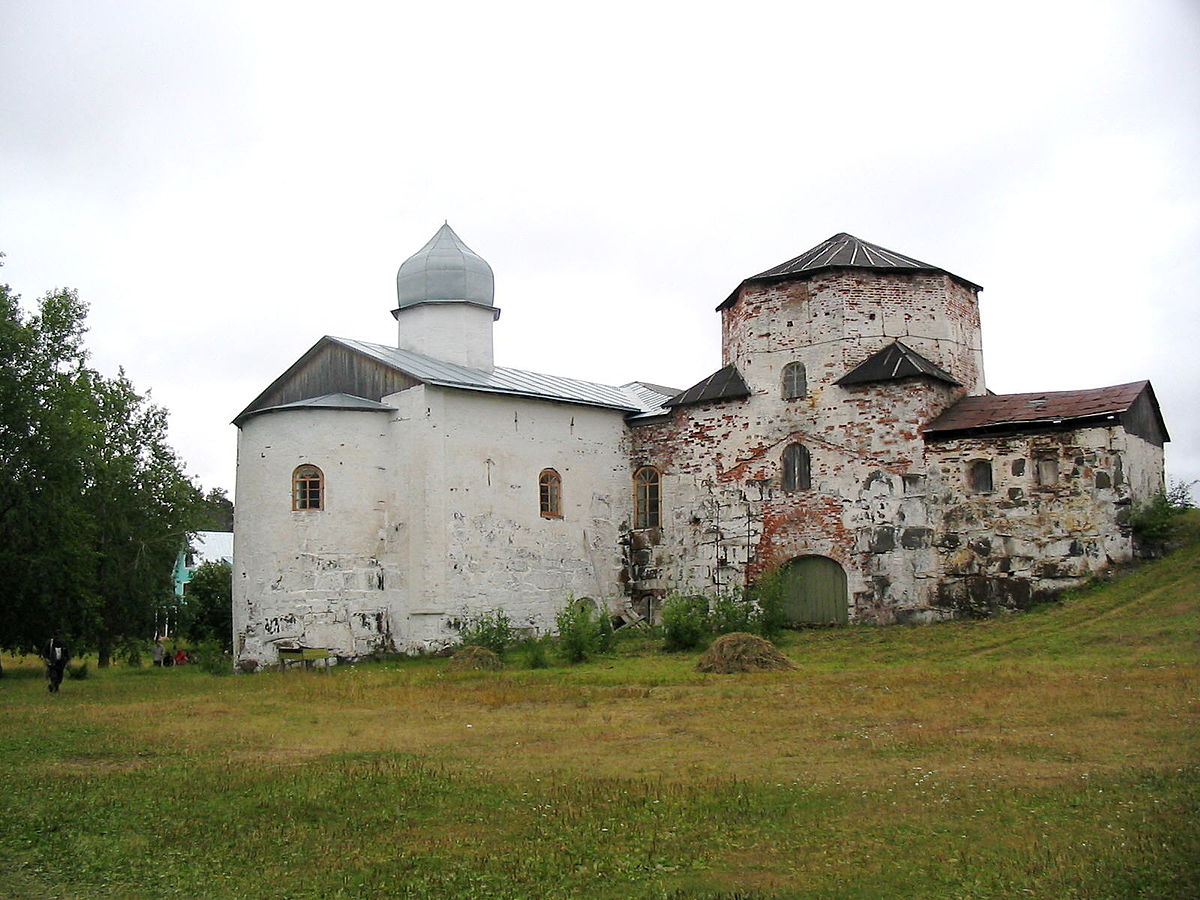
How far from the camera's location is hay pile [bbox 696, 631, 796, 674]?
1878 centimetres

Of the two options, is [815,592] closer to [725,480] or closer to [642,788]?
[725,480]

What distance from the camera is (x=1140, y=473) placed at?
24.0 m

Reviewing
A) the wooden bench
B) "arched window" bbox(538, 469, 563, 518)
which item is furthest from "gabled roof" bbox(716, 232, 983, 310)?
the wooden bench

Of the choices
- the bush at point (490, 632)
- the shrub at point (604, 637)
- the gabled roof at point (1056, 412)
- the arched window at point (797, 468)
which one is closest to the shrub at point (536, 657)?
the bush at point (490, 632)

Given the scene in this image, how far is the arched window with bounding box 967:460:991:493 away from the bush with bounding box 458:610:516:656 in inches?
407

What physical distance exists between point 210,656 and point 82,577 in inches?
128

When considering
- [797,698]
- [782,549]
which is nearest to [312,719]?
[797,698]

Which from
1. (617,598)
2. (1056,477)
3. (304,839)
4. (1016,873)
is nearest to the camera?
(1016,873)

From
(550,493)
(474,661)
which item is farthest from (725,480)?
(474,661)

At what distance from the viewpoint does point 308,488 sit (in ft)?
84.6

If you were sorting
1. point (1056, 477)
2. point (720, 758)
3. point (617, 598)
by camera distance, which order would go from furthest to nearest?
point (617, 598) < point (1056, 477) < point (720, 758)

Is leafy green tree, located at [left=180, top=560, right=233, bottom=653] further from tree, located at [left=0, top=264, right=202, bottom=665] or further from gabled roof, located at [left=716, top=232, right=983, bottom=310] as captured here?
gabled roof, located at [left=716, top=232, right=983, bottom=310]

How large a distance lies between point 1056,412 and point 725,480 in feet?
25.5

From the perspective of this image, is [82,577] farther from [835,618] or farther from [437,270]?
[835,618]
